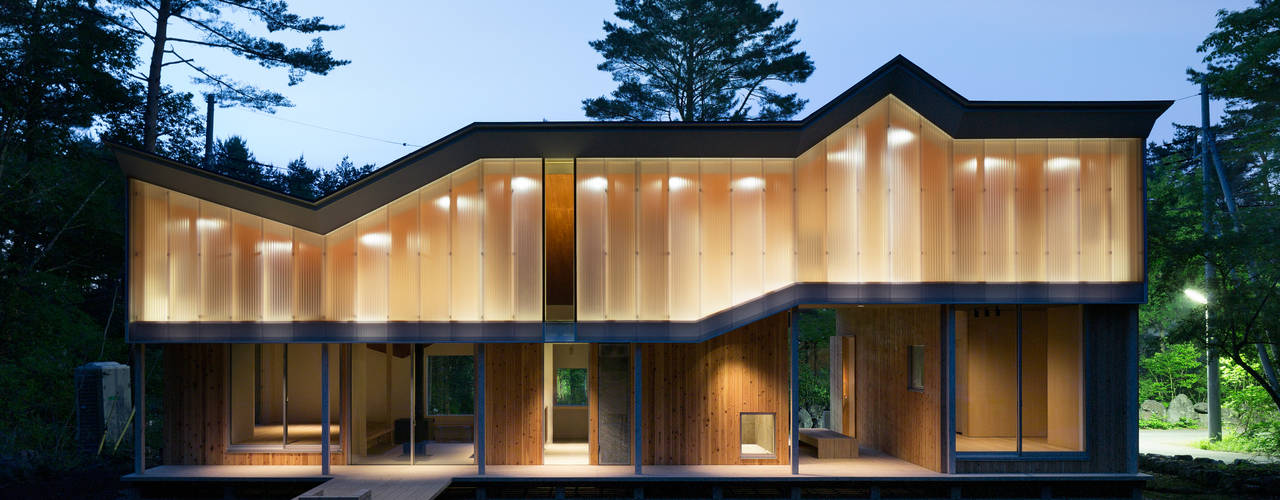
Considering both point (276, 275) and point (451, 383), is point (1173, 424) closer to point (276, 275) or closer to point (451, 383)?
point (451, 383)

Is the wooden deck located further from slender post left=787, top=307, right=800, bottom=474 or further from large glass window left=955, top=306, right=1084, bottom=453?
large glass window left=955, top=306, right=1084, bottom=453

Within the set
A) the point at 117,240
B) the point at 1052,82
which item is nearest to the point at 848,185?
the point at 117,240

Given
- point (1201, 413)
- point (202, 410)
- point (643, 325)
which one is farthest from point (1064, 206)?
point (1201, 413)

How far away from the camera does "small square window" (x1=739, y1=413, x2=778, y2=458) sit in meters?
13.6

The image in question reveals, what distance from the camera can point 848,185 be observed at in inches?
504

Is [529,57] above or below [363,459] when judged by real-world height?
above

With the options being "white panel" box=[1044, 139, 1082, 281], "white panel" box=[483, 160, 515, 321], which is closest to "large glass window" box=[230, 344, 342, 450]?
"white panel" box=[483, 160, 515, 321]

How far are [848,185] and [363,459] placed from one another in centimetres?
929

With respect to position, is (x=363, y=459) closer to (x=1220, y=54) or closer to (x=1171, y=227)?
(x=1171, y=227)

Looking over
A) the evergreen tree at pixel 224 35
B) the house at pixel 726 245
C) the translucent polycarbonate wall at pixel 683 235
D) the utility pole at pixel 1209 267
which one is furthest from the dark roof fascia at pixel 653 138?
the evergreen tree at pixel 224 35

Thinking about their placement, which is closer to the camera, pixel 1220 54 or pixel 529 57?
pixel 1220 54

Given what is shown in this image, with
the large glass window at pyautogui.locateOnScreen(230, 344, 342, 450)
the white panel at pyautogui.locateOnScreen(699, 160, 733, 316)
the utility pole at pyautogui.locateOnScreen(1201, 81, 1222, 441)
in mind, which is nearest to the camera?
A: the white panel at pyautogui.locateOnScreen(699, 160, 733, 316)

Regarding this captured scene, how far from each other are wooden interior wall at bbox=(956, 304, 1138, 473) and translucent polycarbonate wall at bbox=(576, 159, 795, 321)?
15.5 ft

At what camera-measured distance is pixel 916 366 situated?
1422 cm
